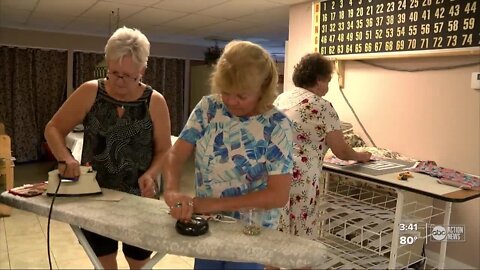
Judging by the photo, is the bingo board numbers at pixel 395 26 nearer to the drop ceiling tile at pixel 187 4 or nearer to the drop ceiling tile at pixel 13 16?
the drop ceiling tile at pixel 187 4

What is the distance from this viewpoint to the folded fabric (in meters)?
2.14

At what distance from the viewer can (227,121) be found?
46.4 inches

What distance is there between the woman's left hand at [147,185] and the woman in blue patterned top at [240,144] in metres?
0.30

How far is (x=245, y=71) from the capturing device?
1096 millimetres

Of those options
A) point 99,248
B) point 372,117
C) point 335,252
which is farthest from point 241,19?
point 99,248

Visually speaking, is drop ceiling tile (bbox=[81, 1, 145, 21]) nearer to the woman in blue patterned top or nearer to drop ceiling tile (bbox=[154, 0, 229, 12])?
drop ceiling tile (bbox=[154, 0, 229, 12])

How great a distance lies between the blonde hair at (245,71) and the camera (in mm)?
1098

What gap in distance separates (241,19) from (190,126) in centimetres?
365

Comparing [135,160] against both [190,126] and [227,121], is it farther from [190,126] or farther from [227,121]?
[227,121]

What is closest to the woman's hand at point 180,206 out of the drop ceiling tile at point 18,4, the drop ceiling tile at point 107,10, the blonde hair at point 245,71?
the blonde hair at point 245,71

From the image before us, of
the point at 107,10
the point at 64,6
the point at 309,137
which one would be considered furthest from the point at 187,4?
the point at 309,137

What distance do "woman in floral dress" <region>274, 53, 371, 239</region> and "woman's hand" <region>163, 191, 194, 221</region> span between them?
42.3 inches

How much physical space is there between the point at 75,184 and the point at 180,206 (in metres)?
0.44

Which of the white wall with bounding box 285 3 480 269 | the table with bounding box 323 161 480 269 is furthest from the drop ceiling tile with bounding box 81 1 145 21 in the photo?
the table with bounding box 323 161 480 269
